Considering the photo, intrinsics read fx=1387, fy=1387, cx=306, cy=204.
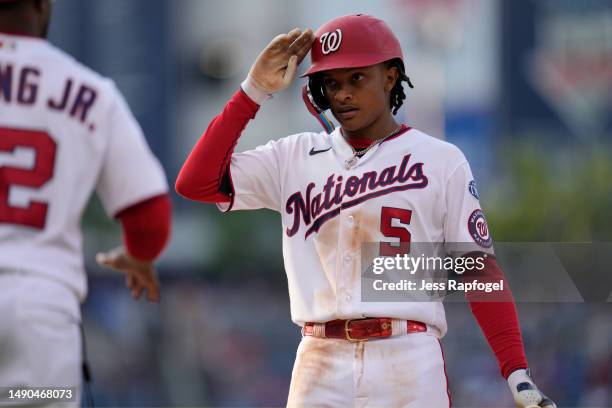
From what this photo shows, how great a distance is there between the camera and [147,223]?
4723mm

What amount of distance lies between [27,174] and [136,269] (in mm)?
621

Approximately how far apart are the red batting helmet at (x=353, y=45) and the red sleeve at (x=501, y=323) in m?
1.03

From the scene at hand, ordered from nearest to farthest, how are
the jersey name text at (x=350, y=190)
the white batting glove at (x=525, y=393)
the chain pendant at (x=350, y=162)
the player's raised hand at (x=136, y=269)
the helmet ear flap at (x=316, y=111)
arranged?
the player's raised hand at (x=136, y=269) → the white batting glove at (x=525, y=393) → the jersey name text at (x=350, y=190) → the chain pendant at (x=350, y=162) → the helmet ear flap at (x=316, y=111)

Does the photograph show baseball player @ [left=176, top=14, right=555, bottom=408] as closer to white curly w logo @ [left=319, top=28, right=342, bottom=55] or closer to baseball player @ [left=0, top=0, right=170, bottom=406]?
white curly w logo @ [left=319, top=28, right=342, bottom=55]

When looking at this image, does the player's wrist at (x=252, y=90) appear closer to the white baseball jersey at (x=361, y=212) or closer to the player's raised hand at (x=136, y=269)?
the white baseball jersey at (x=361, y=212)

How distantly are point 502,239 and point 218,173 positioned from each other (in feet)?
86.3

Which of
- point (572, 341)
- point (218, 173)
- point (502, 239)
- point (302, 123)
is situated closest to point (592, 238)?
point (502, 239)

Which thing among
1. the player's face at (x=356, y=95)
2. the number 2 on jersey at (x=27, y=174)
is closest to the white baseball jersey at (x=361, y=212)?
Answer: the player's face at (x=356, y=95)

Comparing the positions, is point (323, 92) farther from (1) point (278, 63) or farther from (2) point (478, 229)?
(2) point (478, 229)

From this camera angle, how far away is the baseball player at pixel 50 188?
4.43 m

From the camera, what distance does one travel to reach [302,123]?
5644 centimetres

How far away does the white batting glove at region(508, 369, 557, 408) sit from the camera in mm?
5480

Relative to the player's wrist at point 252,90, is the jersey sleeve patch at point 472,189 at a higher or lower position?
lower

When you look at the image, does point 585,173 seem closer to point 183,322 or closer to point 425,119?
point 183,322
